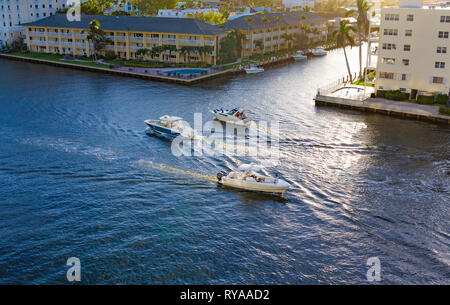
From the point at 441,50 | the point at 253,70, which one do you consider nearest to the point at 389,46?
the point at 441,50

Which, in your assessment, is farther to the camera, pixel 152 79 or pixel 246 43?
pixel 246 43

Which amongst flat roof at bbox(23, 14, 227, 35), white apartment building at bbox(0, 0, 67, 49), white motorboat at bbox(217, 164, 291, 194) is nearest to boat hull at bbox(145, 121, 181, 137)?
white motorboat at bbox(217, 164, 291, 194)

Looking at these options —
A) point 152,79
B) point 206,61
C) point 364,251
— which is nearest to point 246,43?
point 206,61

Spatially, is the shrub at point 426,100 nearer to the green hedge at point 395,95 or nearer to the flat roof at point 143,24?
the green hedge at point 395,95

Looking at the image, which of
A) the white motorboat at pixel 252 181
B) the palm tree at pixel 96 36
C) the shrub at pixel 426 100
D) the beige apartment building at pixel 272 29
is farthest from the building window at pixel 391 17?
the palm tree at pixel 96 36

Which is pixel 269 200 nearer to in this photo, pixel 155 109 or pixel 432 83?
pixel 155 109

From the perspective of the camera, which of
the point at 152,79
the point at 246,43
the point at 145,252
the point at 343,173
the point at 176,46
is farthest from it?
the point at 246,43
